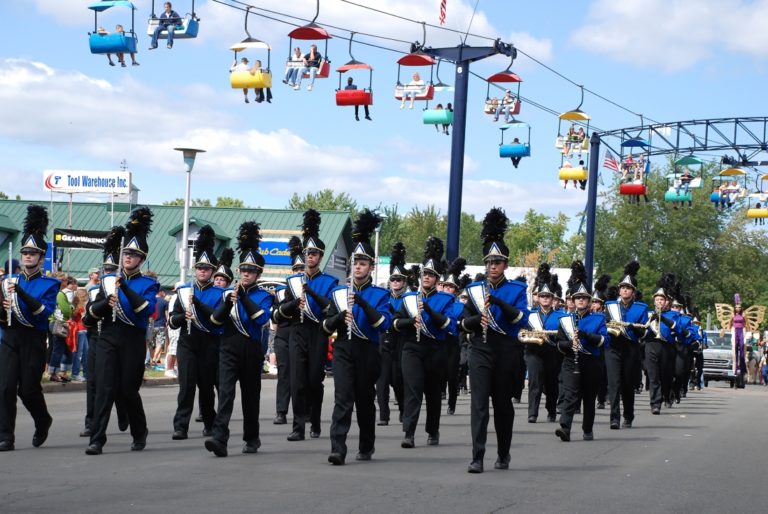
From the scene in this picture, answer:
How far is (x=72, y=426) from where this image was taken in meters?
15.9

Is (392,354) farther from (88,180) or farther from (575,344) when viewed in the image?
(88,180)

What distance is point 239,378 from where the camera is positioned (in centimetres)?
1293

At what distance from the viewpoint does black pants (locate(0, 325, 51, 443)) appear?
12.7m

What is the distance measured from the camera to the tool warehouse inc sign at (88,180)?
189ft

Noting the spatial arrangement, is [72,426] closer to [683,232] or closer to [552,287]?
[552,287]

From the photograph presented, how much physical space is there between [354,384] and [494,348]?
4.45 ft

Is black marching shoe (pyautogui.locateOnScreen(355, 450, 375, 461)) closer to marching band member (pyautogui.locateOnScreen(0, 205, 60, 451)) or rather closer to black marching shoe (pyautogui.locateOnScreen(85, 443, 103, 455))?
black marching shoe (pyautogui.locateOnScreen(85, 443, 103, 455))

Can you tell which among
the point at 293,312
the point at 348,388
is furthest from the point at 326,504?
the point at 293,312

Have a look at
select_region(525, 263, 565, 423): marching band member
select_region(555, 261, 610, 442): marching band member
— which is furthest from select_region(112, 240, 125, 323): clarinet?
select_region(525, 263, 565, 423): marching band member

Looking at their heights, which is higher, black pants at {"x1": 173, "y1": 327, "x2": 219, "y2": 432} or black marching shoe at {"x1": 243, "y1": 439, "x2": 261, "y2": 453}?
black pants at {"x1": 173, "y1": 327, "x2": 219, "y2": 432}

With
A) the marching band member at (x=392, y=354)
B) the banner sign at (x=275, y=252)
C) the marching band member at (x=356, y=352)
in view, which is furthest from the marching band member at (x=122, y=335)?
the banner sign at (x=275, y=252)

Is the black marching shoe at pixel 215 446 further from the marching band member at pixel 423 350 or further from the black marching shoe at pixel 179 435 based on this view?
the marching band member at pixel 423 350

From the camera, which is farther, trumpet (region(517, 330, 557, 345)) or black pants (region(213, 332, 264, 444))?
trumpet (region(517, 330, 557, 345))

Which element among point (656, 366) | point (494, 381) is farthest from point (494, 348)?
point (656, 366)
